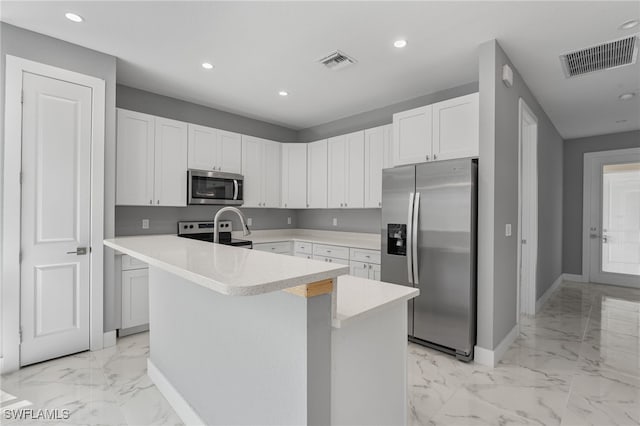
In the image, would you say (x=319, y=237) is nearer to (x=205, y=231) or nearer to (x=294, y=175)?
(x=294, y=175)

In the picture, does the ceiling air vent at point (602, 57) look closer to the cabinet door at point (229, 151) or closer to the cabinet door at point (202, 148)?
the cabinet door at point (229, 151)

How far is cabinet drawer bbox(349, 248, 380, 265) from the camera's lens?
143 inches

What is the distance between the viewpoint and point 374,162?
4.08m

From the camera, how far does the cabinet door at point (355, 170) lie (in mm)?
4219

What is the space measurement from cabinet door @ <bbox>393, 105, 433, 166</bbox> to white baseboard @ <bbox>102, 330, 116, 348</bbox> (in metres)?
3.28

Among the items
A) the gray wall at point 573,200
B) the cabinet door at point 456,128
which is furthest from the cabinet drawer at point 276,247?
the gray wall at point 573,200

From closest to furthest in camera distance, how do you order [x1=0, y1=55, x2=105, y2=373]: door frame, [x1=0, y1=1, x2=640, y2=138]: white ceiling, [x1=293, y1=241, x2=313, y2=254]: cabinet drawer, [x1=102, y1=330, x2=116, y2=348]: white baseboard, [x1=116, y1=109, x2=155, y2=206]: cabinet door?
[x1=0, y1=1, x2=640, y2=138]: white ceiling, [x1=0, y1=55, x2=105, y2=373]: door frame, [x1=102, y1=330, x2=116, y2=348]: white baseboard, [x1=116, y1=109, x2=155, y2=206]: cabinet door, [x1=293, y1=241, x2=313, y2=254]: cabinet drawer

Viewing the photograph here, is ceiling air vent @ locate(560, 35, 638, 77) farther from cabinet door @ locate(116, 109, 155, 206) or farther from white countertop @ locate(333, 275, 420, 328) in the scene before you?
cabinet door @ locate(116, 109, 155, 206)

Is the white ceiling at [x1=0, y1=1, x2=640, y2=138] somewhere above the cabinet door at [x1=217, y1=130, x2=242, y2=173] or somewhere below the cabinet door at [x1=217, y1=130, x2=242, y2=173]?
above

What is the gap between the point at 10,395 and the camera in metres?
2.15

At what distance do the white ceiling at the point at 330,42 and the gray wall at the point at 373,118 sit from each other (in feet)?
0.38

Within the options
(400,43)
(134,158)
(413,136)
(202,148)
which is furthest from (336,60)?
(134,158)

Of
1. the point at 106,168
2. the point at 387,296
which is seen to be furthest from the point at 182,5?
the point at 387,296

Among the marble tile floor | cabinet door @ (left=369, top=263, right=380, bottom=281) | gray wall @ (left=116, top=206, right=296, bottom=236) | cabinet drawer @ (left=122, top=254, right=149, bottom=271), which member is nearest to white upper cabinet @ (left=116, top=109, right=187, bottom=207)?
gray wall @ (left=116, top=206, right=296, bottom=236)
